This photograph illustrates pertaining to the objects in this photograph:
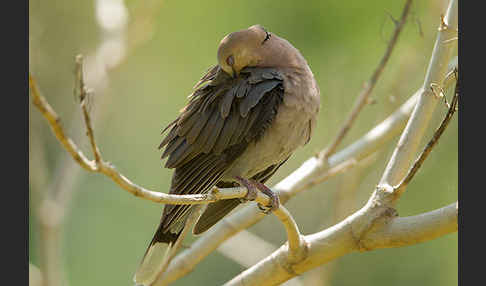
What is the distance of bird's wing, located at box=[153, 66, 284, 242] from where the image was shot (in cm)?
400

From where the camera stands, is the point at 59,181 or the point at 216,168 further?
the point at 59,181

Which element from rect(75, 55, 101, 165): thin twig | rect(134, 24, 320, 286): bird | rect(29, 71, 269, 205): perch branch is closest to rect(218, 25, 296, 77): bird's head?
rect(134, 24, 320, 286): bird

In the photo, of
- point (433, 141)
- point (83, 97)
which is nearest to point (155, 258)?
point (433, 141)

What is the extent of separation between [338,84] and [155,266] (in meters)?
2.42

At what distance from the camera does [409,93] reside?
268 inches

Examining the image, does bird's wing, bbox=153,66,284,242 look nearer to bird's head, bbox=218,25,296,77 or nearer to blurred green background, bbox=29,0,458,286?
bird's head, bbox=218,25,296,77

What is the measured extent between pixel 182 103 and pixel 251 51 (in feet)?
13.0

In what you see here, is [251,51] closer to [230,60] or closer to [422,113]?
[230,60]

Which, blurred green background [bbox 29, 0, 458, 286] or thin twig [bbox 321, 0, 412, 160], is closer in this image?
thin twig [bbox 321, 0, 412, 160]

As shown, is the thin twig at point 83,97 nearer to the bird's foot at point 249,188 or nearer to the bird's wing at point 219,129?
the bird's foot at point 249,188

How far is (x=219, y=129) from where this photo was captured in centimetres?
407

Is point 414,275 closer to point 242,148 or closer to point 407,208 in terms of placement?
point 407,208

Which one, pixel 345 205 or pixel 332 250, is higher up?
pixel 332 250

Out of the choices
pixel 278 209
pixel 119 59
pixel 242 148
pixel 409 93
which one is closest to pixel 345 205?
pixel 242 148
